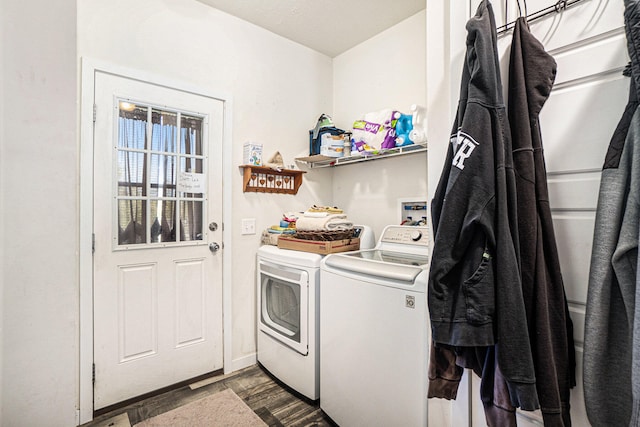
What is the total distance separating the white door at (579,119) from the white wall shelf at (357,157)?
102cm

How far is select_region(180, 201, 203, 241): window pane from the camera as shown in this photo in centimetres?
211

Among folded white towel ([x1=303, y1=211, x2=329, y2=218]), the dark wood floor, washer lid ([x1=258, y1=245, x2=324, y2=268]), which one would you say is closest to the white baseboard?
the dark wood floor

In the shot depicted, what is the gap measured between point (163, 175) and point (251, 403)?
1.59 metres

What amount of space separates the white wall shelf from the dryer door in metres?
0.99

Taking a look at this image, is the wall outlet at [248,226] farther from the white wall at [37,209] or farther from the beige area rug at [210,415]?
the white wall at [37,209]

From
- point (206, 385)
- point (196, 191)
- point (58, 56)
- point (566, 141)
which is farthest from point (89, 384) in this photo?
point (566, 141)

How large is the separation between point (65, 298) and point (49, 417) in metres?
0.28

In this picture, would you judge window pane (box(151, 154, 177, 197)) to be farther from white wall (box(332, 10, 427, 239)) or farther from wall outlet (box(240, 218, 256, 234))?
white wall (box(332, 10, 427, 239))

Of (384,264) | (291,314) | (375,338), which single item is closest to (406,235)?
(384,264)

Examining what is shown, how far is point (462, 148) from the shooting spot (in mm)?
904

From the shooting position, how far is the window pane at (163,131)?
2.00 metres

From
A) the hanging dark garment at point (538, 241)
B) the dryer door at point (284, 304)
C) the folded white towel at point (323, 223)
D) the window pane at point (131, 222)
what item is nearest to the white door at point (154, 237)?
the window pane at point (131, 222)

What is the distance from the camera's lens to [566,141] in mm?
951

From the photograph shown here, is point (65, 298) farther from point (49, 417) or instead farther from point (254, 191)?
point (254, 191)
